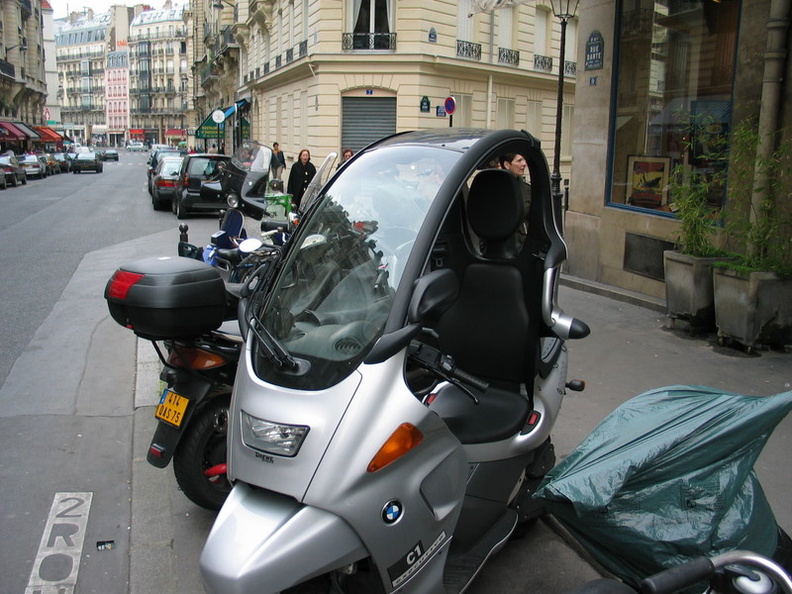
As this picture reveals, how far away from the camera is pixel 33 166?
39875 mm

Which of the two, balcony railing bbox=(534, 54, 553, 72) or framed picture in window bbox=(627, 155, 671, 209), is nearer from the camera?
framed picture in window bbox=(627, 155, 671, 209)

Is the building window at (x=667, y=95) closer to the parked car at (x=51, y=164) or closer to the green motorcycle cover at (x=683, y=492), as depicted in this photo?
the green motorcycle cover at (x=683, y=492)

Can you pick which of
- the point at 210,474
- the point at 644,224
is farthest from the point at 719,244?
the point at 210,474

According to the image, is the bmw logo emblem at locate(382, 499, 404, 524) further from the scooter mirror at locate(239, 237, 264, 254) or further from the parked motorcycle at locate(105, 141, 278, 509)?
the scooter mirror at locate(239, 237, 264, 254)

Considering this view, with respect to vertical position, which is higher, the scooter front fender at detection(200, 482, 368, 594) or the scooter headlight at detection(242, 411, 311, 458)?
the scooter headlight at detection(242, 411, 311, 458)

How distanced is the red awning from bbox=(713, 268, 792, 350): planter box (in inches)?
2315

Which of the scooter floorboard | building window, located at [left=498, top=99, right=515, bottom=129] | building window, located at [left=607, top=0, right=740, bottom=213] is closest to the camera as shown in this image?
the scooter floorboard

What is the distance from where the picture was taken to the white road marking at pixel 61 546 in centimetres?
336

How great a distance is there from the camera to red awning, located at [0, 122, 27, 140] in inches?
2152

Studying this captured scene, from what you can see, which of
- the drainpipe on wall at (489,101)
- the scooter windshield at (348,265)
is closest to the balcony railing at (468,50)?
the drainpipe on wall at (489,101)

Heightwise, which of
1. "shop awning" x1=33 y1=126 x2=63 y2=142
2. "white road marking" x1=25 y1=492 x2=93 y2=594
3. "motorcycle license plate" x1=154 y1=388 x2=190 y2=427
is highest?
"shop awning" x1=33 y1=126 x2=63 y2=142

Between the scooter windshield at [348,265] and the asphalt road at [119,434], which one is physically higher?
the scooter windshield at [348,265]

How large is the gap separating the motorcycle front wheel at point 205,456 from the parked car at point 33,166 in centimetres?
4063

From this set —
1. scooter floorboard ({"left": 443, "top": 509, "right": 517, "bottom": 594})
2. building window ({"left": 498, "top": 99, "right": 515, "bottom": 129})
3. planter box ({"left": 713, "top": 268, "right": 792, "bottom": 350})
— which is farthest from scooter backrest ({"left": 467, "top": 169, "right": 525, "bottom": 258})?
building window ({"left": 498, "top": 99, "right": 515, "bottom": 129})
